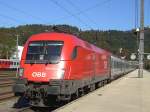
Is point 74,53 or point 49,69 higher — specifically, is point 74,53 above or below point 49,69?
above

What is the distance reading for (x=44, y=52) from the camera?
15844 millimetres

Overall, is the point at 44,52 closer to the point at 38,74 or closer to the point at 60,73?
the point at 38,74

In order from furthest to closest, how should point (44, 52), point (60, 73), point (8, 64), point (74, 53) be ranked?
1. point (8, 64)
2. point (74, 53)
3. point (44, 52)
4. point (60, 73)

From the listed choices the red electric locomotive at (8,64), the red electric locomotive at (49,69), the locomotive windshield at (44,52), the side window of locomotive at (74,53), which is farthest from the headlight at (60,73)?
the red electric locomotive at (8,64)

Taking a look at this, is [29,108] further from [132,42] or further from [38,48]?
[132,42]

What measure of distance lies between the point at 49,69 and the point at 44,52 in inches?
37.9

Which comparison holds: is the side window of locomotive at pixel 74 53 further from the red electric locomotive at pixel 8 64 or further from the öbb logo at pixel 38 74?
the red electric locomotive at pixel 8 64

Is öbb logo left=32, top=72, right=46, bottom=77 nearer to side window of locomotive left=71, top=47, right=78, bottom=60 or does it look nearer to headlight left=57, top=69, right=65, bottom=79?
headlight left=57, top=69, right=65, bottom=79

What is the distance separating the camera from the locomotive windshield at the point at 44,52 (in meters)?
15.5

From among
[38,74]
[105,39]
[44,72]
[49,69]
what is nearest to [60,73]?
[49,69]

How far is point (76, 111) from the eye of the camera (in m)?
13.0

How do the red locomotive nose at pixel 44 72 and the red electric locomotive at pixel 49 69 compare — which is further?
the red locomotive nose at pixel 44 72

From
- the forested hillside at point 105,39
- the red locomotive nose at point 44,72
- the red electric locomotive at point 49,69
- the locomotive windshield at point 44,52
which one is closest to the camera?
the red electric locomotive at point 49,69

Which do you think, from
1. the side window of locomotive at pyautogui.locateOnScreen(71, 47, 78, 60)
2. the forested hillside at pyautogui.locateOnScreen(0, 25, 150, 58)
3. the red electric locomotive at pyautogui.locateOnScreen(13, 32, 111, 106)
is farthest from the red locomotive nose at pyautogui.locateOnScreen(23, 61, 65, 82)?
the forested hillside at pyautogui.locateOnScreen(0, 25, 150, 58)
